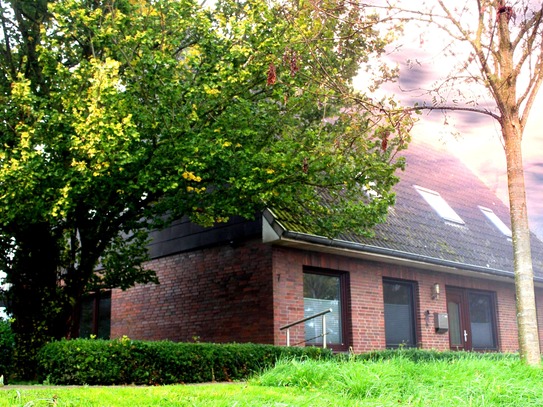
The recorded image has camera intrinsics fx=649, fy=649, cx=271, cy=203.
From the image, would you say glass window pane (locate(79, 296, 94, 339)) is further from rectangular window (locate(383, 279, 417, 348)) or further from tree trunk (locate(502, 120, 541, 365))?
tree trunk (locate(502, 120, 541, 365))

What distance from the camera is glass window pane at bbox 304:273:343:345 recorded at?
44.1ft

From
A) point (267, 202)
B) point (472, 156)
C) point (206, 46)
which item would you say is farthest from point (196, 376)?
point (472, 156)

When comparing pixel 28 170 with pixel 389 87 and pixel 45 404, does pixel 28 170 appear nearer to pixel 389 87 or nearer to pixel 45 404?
pixel 45 404

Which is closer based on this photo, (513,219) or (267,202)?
(513,219)

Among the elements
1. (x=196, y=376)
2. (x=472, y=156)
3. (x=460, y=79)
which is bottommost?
(x=196, y=376)

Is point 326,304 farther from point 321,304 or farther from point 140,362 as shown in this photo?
point 140,362

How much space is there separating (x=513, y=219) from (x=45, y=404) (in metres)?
6.74

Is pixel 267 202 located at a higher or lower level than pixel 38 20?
lower

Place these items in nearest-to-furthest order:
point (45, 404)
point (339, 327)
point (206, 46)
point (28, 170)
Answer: point (45, 404) < point (28, 170) < point (206, 46) < point (339, 327)

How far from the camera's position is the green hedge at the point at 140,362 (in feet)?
29.1

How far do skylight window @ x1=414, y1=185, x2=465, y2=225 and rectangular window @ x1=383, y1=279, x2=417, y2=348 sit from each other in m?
3.67

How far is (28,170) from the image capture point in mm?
9109

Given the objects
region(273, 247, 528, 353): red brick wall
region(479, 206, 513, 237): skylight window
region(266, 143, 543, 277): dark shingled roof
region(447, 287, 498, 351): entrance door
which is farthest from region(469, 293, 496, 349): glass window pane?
region(479, 206, 513, 237): skylight window

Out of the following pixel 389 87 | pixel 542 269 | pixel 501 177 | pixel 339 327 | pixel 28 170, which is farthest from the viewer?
pixel 501 177
